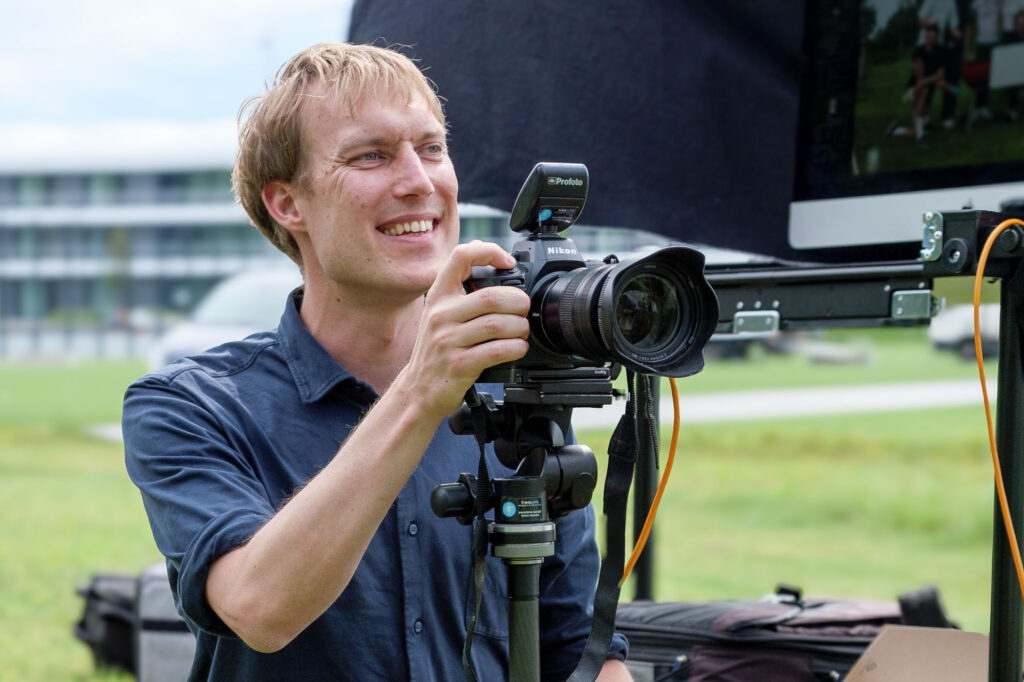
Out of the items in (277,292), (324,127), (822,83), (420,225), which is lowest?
(277,292)

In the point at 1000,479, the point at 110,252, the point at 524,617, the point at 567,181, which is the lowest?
the point at 110,252

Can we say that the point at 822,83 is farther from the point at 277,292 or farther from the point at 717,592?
the point at 277,292

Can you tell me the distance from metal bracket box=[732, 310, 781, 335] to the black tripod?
3.21 feet

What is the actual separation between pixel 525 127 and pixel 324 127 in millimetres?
618

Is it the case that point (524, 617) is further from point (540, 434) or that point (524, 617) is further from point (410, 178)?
point (410, 178)

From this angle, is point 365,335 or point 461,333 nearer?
point 461,333

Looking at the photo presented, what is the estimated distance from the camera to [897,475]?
34.3 ft

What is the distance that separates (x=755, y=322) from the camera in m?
2.40

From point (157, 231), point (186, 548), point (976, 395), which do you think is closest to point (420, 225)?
point (186, 548)

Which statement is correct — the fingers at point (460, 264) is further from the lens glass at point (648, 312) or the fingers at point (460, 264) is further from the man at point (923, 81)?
the man at point (923, 81)

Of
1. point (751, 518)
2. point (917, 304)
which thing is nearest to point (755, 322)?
point (917, 304)

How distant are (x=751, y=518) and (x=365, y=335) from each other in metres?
6.98

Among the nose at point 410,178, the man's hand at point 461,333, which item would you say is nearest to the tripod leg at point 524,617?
the man's hand at point 461,333

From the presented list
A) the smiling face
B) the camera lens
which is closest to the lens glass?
the camera lens
